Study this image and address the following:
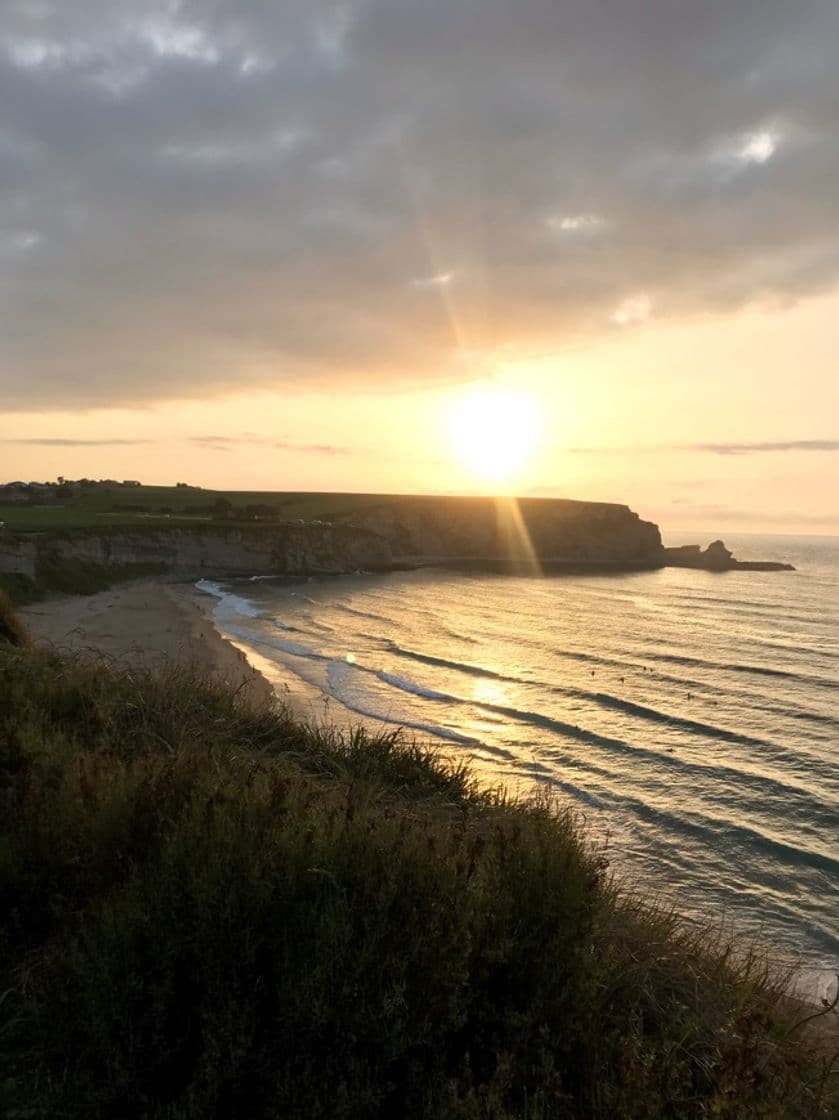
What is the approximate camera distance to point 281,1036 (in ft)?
10.6

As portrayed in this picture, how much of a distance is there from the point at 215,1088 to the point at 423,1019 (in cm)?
89

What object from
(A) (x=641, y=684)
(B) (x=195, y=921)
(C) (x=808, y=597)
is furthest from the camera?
(C) (x=808, y=597)

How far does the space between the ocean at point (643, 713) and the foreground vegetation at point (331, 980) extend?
1.08 meters

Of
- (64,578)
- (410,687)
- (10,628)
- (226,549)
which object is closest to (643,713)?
(410,687)

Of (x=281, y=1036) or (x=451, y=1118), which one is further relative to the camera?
(x=281, y=1036)

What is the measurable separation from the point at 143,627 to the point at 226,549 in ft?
142

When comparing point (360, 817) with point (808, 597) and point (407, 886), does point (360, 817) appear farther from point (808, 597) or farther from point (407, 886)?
point (808, 597)

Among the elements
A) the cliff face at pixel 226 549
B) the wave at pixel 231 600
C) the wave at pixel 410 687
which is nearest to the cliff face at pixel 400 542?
the cliff face at pixel 226 549

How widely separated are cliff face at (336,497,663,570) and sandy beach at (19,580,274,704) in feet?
201

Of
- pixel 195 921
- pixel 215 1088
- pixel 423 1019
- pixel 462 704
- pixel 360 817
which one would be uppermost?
pixel 360 817

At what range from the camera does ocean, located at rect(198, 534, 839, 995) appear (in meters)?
13.2


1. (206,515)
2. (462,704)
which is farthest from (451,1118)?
(206,515)

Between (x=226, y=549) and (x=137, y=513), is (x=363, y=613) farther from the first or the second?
(x=137, y=513)

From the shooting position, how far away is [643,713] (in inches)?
998
